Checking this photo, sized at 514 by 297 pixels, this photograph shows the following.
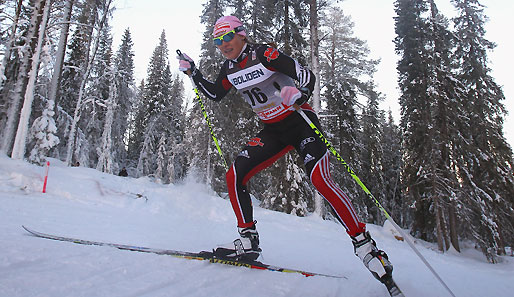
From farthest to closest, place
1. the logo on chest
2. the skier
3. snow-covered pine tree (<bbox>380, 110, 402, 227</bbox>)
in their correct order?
snow-covered pine tree (<bbox>380, 110, 402, 227</bbox>)
the logo on chest
the skier

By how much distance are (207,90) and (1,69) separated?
10.9 meters

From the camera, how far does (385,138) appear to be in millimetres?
32344

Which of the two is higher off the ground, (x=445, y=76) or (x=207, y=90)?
(x=445, y=76)

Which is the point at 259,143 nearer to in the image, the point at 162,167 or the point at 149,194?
the point at 149,194

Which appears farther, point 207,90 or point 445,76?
point 445,76

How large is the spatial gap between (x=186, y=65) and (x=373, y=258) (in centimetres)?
304

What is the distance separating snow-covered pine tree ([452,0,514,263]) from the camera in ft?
45.9

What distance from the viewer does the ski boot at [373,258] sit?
2084 mm

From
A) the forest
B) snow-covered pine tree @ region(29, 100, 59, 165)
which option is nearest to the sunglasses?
the forest

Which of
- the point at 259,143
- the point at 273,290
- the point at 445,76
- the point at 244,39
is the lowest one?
the point at 273,290

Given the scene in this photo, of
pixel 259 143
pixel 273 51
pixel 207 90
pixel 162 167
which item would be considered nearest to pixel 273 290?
pixel 259 143

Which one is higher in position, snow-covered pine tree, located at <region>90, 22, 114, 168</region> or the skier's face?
snow-covered pine tree, located at <region>90, 22, 114, 168</region>

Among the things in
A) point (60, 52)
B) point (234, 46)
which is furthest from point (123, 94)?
point (234, 46)

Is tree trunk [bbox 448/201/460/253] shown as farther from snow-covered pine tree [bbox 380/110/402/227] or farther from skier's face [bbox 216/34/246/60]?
skier's face [bbox 216/34/246/60]
